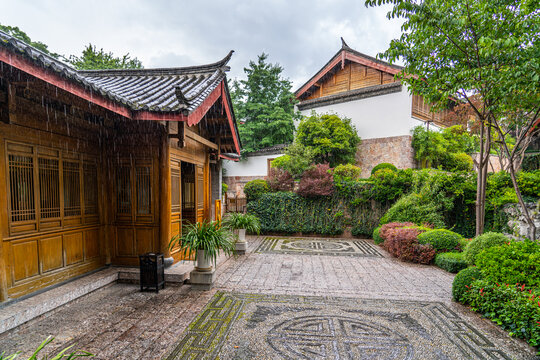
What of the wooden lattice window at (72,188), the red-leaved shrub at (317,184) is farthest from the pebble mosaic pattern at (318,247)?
the wooden lattice window at (72,188)

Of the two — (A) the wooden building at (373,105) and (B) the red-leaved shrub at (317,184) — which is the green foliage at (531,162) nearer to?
(A) the wooden building at (373,105)

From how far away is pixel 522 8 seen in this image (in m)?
4.32

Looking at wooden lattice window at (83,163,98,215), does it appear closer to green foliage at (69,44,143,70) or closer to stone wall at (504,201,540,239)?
stone wall at (504,201,540,239)

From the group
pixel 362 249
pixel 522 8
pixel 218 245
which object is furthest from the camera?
pixel 362 249

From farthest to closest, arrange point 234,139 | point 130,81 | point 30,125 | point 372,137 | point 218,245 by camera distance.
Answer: point 372,137
point 234,139
point 130,81
point 218,245
point 30,125

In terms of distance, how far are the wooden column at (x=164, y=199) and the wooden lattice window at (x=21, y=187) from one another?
1.89 m

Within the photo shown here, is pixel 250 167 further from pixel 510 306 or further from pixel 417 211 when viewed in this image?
pixel 510 306

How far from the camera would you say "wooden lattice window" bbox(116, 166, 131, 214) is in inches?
210

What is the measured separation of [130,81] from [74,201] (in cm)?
351

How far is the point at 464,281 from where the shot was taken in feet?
14.5

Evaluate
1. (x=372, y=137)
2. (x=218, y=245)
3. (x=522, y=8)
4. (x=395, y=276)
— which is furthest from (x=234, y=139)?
Answer: (x=372, y=137)

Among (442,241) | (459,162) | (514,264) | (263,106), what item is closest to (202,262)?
(514,264)

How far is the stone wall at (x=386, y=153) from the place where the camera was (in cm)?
1420

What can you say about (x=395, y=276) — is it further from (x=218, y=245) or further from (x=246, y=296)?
(x=218, y=245)
